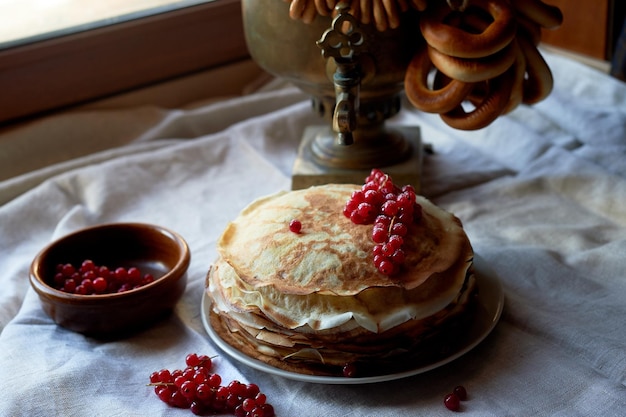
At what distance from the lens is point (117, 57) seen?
1360mm

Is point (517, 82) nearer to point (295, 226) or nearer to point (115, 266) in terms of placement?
point (295, 226)

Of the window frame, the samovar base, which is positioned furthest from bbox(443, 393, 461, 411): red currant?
the window frame

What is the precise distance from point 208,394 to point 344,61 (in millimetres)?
416

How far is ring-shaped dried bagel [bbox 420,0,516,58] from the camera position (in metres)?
0.87

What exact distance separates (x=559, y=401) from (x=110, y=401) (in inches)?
17.4

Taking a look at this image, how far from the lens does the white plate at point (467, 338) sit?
727 mm

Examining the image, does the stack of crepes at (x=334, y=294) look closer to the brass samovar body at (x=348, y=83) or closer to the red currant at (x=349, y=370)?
the red currant at (x=349, y=370)

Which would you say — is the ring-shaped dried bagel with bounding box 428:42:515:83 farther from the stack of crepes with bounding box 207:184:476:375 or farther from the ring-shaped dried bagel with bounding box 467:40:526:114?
the stack of crepes with bounding box 207:184:476:375

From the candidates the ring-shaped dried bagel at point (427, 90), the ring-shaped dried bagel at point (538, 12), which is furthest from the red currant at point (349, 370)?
the ring-shaped dried bagel at point (538, 12)

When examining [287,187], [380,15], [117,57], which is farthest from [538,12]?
[117,57]

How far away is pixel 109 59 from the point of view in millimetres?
1354

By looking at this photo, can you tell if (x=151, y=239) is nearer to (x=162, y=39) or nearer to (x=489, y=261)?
(x=489, y=261)

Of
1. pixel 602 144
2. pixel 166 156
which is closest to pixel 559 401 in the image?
pixel 602 144

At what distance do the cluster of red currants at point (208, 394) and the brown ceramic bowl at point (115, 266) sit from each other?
0.11m
